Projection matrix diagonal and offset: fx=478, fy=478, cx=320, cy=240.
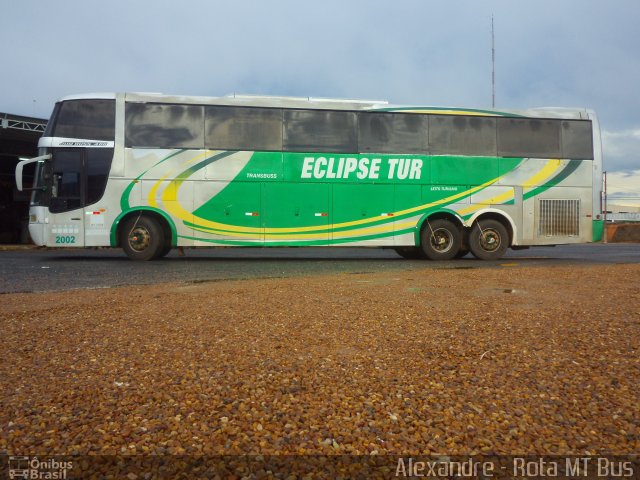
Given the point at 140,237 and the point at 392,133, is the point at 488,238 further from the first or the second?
the point at 140,237

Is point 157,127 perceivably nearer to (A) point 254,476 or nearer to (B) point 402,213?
(B) point 402,213

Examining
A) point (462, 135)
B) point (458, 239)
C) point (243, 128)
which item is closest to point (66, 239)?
point (243, 128)

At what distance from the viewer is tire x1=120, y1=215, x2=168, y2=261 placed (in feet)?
36.3

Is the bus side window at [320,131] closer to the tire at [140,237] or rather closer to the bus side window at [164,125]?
the bus side window at [164,125]

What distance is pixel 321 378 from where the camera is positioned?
2344 millimetres

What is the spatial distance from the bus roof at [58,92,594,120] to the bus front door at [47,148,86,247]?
4.53 ft

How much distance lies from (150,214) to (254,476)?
413 inches

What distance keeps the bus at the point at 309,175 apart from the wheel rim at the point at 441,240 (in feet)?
0.11

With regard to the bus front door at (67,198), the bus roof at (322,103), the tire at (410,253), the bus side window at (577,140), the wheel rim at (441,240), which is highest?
the bus roof at (322,103)

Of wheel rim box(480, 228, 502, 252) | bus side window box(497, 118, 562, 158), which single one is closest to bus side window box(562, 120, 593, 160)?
bus side window box(497, 118, 562, 158)

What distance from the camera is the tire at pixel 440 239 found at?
11867 millimetres

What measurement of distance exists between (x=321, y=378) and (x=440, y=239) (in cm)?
1007

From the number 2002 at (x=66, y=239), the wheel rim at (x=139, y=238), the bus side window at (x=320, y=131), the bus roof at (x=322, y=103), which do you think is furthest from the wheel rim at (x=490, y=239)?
the number 2002 at (x=66, y=239)

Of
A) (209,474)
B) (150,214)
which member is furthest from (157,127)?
(209,474)
